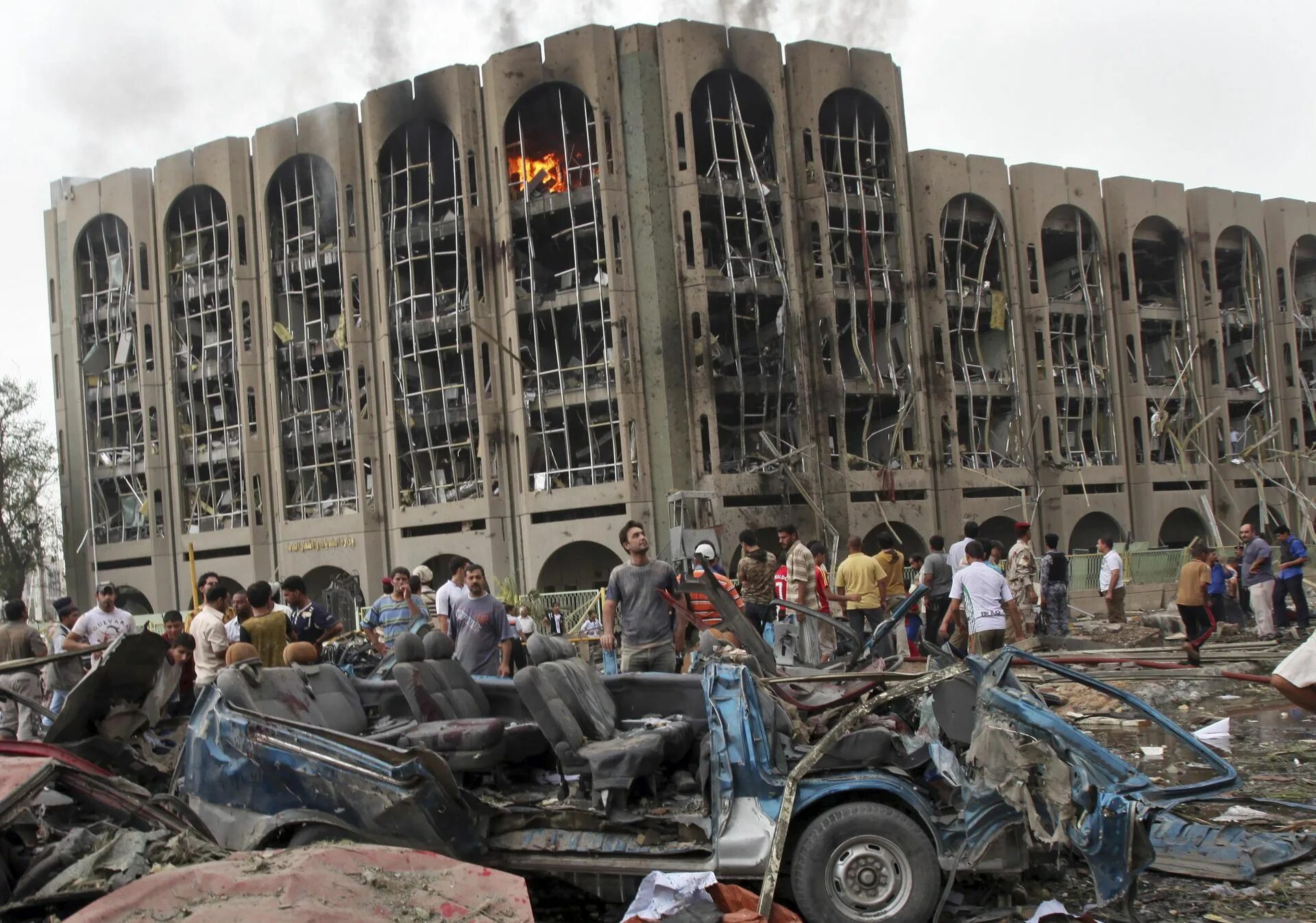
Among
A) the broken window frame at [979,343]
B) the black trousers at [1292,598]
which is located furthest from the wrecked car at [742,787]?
the broken window frame at [979,343]

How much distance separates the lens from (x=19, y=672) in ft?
32.9

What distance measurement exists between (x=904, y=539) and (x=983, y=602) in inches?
988

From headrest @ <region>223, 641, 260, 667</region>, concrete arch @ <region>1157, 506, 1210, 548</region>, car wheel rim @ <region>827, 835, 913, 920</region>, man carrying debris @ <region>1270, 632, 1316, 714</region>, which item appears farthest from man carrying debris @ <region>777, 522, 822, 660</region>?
concrete arch @ <region>1157, 506, 1210, 548</region>

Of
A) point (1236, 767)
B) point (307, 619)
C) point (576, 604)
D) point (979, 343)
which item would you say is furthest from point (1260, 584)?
Answer: point (979, 343)

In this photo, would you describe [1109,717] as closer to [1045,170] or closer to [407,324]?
[407,324]

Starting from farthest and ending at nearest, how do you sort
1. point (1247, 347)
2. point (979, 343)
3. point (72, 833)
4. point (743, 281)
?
point (1247, 347) < point (979, 343) < point (743, 281) < point (72, 833)

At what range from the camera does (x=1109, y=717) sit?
11039 mm

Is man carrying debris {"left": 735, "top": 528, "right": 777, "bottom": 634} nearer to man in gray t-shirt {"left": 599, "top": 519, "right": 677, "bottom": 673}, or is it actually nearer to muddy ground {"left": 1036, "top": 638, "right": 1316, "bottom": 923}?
muddy ground {"left": 1036, "top": 638, "right": 1316, "bottom": 923}

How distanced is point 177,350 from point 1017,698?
38.1 m

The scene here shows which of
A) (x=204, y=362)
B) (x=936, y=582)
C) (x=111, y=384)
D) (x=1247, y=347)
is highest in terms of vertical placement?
(x=204, y=362)

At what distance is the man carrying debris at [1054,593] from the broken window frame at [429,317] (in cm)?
1998

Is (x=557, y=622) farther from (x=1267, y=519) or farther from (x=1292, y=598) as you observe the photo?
(x=1267, y=519)

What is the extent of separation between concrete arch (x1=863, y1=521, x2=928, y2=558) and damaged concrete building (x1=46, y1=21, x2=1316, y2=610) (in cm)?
18

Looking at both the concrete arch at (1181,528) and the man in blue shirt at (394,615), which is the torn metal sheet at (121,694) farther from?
the concrete arch at (1181,528)
